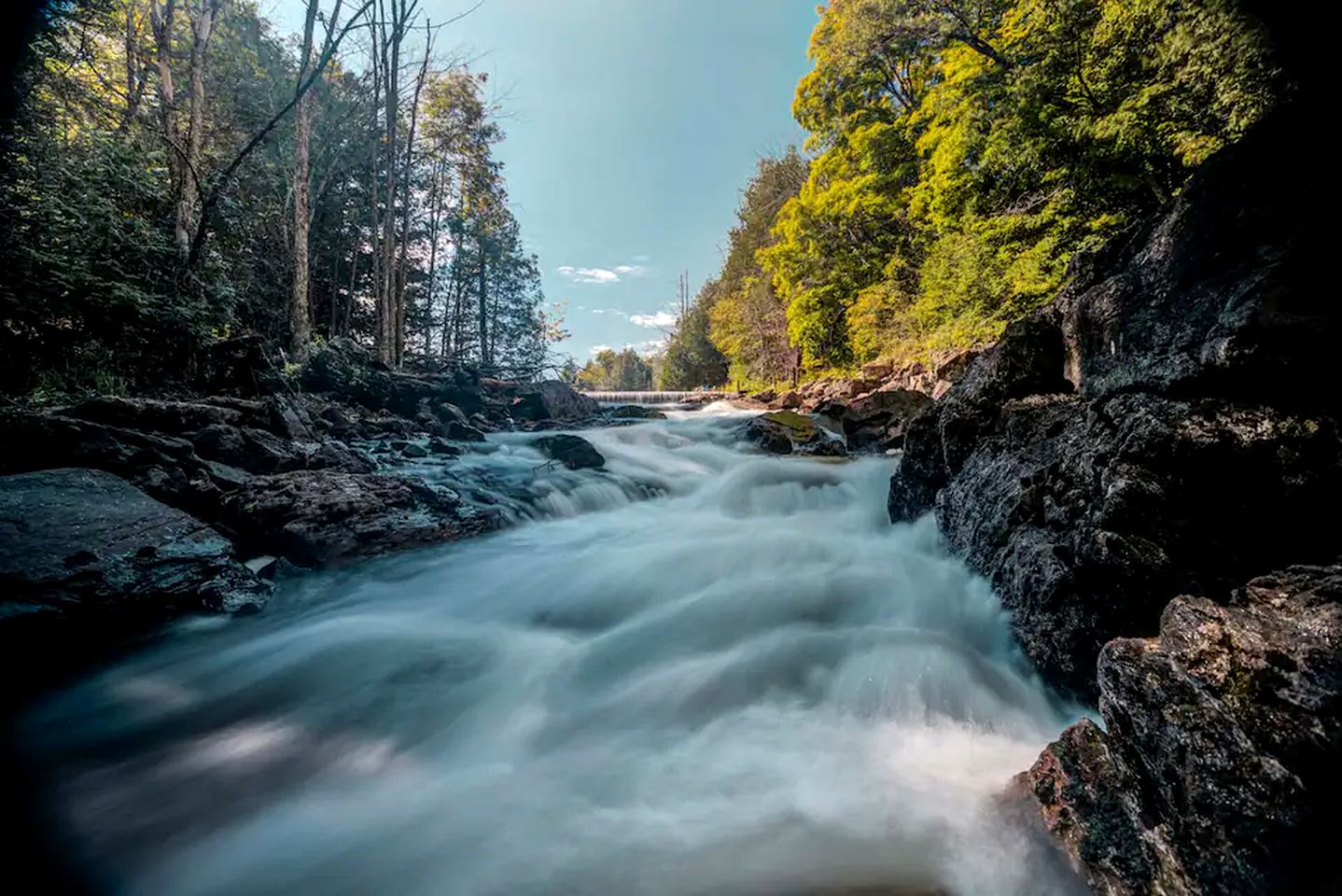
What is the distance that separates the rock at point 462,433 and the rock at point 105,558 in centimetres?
653

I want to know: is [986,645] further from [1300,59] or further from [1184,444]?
[1300,59]

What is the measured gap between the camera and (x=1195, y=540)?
202 cm

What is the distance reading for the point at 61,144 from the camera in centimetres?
650

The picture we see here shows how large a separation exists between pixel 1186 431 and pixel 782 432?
835 centimetres

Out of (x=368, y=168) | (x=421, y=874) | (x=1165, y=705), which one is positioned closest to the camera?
(x=1165, y=705)

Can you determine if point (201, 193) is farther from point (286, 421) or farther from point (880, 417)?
point (880, 417)

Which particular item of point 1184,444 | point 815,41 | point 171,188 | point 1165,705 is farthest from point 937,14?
point 171,188

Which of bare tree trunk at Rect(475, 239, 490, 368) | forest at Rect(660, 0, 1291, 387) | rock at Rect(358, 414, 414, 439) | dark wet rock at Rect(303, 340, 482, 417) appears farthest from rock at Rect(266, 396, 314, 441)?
bare tree trunk at Rect(475, 239, 490, 368)

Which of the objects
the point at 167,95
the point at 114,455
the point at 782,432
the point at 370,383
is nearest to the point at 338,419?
the point at 370,383

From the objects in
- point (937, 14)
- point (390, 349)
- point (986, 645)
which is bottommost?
point (986, 645)

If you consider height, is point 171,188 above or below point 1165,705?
above

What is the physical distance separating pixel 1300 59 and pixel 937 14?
32.0 ft

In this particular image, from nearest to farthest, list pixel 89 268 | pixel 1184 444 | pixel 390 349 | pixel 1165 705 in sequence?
pixel 1165 705
pixel 1184 444
pixel 89 268
pixel 390 349

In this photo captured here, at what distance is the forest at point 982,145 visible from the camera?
5320 millimetres
